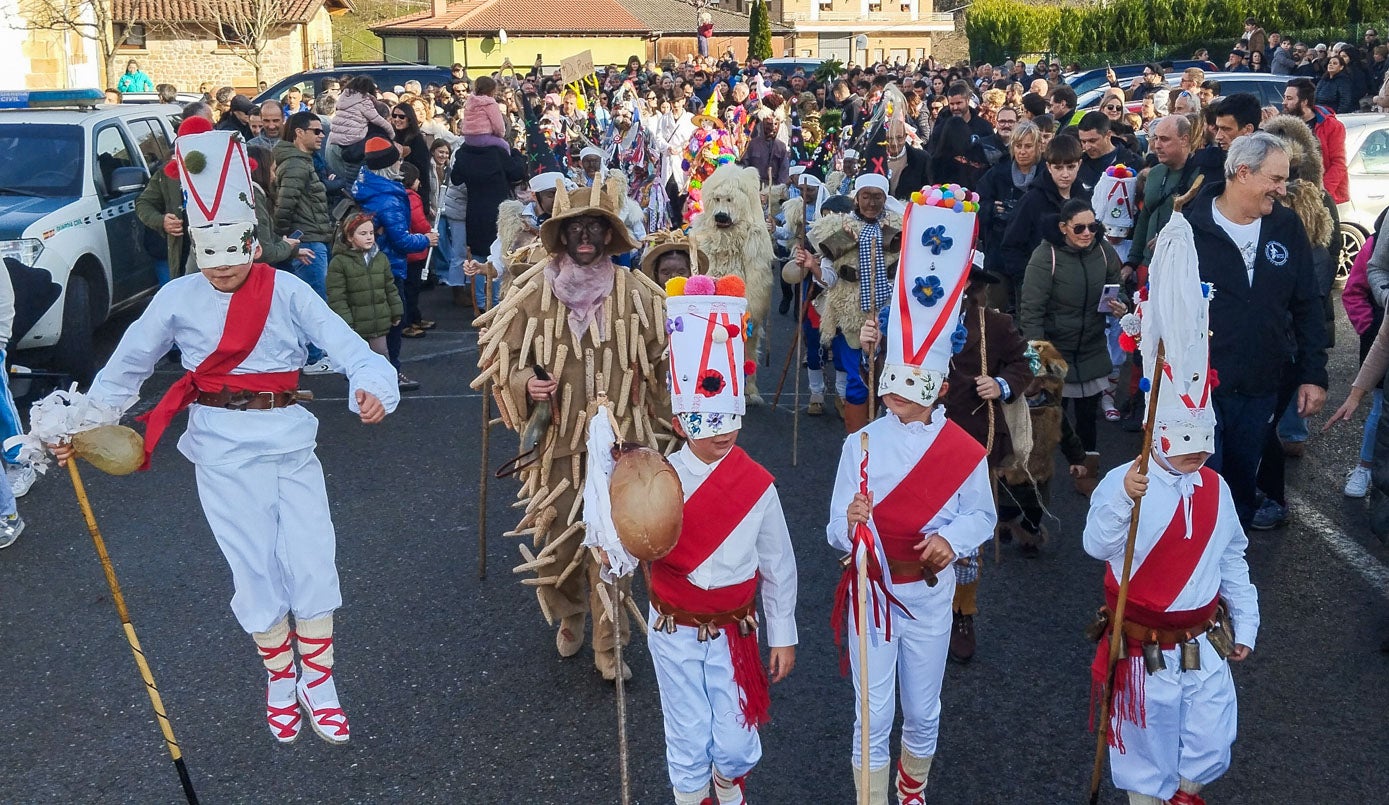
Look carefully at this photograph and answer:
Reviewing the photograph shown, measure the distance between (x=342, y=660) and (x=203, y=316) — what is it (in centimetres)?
193

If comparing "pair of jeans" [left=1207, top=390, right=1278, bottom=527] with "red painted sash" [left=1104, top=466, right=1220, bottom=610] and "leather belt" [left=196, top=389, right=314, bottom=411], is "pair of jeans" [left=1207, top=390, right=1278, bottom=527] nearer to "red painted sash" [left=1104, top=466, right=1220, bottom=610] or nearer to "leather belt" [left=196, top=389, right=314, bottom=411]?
"red painted sash" [left=1104, top=466, right=1220, bottom=610]

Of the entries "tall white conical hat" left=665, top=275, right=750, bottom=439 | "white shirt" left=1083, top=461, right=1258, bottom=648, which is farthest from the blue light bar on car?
"white shirt" left=1083, top=461, right=1258, bottom=648

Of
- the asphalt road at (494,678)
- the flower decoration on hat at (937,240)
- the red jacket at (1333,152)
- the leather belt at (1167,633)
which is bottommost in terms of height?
the asphalt road at (494,678)

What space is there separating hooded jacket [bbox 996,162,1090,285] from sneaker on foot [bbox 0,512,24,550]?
6196 millimetres

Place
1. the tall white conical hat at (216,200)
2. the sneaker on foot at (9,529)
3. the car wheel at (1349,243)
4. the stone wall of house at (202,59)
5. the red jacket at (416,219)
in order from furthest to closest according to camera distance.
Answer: the stone wall of house at (202,59), the car wheel at (1349,243), the red jacket at (416,219), the sneaker on foot at (9,529), the tall white conical hat at (216,200)

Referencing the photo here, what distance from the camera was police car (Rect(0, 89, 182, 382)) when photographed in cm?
962

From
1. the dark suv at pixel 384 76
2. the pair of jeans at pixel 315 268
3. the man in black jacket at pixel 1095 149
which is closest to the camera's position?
the man in black jacket at pixel 1095 149

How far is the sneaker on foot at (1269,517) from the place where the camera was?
22.7 feet

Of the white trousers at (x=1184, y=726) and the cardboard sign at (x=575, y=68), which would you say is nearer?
the white trousers at (x=1184, y=726)

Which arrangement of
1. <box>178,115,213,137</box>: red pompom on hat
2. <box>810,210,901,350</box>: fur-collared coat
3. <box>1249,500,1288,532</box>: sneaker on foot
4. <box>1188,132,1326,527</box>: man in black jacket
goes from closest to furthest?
<box>178,115,213,137</box>: red pompom on hat → <box>1188,132,1326,527</box>: man in black jacket → <box>1249,500,1288,532</box>: sneaker on foot → <box>810,210,901,350</box>: fur-collared coat

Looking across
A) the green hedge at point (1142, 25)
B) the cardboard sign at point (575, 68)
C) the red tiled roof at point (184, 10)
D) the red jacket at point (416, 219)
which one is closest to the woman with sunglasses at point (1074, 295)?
the red jacket at point (416, 219)

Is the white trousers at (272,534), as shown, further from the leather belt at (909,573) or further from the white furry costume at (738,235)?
the white furry costume at (738,235)

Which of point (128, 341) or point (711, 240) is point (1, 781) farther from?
point (711, 240)

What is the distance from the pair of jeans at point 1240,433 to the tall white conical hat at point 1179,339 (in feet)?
6.82
